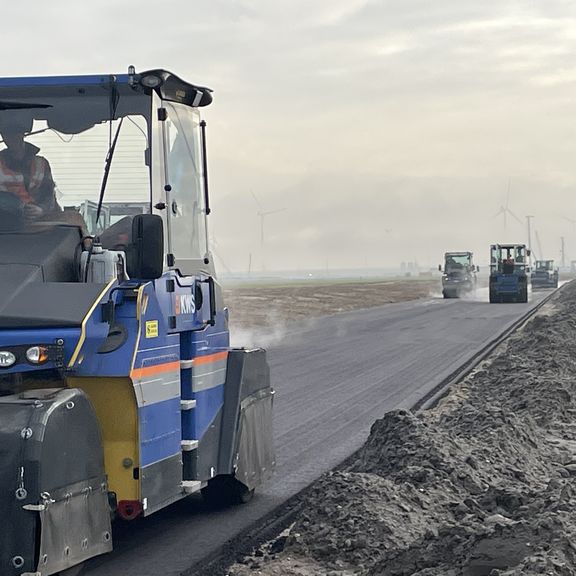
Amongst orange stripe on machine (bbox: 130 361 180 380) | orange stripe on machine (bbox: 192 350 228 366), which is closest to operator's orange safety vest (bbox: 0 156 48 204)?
orange stripe on machine (bbox: 130 361 180 380)

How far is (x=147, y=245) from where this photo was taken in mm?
6441

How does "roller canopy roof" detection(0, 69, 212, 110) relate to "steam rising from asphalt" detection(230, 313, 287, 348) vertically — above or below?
above

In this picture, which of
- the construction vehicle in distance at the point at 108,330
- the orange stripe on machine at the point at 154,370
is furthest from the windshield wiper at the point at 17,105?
the orange stripe on machine at the point at 154,370

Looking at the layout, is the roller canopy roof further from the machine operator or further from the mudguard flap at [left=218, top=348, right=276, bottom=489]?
the mudguard flap at [left=218, top=348, right=276, bottom=489]

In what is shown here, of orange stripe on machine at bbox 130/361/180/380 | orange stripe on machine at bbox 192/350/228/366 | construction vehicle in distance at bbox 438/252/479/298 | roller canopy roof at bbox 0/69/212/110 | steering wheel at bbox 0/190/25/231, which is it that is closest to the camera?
orange stripe on machine at bbox 130/361/180/380

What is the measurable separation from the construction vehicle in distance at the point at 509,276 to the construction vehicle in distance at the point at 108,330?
4218 cm

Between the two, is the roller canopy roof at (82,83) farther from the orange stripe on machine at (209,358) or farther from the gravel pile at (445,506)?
the gravel pile at (445,506)

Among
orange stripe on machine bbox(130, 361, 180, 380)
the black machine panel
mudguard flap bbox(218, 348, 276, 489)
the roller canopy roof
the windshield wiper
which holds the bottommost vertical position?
mudguard flap bbox(218, 348, 276, 489)

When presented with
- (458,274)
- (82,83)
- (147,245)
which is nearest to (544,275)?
(458,274)

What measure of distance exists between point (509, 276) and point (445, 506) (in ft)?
139

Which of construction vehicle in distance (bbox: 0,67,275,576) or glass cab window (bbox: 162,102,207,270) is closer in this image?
construction vehicle in distance (bbox: 0,67,275,576)

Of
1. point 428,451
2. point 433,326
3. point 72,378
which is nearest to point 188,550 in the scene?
point 72,378

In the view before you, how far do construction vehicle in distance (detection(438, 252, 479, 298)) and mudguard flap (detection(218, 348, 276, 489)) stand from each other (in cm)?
5006

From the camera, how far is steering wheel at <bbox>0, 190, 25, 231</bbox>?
22.7ft
